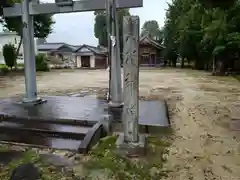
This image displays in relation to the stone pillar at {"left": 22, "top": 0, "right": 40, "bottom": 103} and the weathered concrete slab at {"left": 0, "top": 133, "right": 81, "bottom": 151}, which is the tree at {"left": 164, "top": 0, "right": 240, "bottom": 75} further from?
the weathered concrete slab at {"left": 0, "top": 133, "right": 81, "bottom": 151}

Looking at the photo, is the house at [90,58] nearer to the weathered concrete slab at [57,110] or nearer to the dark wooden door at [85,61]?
the dark wooden door at [85,61]

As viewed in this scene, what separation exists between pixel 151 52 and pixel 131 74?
3203 centimetres

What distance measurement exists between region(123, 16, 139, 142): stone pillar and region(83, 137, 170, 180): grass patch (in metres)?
0.33

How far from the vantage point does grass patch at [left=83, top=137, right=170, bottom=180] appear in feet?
9.97

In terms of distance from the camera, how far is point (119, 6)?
17.0 ft

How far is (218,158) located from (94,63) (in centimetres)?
3263

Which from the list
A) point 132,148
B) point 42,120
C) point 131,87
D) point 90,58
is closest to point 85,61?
point 90,58

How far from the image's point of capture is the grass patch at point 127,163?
304cm

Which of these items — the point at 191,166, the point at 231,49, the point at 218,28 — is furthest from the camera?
the point at 231,49

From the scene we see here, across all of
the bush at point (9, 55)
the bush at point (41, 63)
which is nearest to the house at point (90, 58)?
the bush at point (41, 63)

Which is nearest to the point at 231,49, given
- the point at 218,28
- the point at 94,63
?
the point at 218,28

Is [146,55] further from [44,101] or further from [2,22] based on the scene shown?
[44,101]

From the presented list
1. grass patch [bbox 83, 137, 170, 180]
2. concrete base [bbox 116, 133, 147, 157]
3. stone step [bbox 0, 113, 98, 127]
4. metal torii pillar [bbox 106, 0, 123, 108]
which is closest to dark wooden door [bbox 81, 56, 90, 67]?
metal torii pillar [bbox 106, 0, 123, 108]

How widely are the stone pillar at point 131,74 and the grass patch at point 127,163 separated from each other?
0.33 metres
